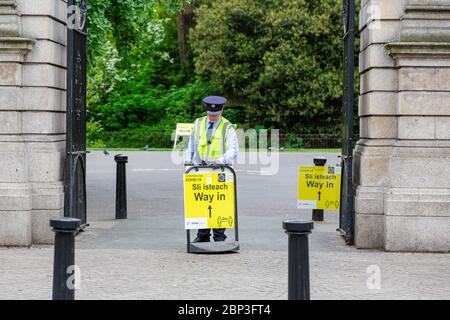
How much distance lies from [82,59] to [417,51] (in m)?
4.83

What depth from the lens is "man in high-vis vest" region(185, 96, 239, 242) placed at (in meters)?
11.6

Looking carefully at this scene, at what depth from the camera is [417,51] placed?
37.8ft

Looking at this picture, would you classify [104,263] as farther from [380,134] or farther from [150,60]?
[150,60]

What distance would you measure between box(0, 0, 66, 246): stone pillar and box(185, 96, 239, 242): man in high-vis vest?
1990mm

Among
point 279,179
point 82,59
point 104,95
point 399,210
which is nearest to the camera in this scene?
point 399,210

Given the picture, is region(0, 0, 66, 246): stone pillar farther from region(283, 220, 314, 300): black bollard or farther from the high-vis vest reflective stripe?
region(283, 220, 314, 300): black bollard

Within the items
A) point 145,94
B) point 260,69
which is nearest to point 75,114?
point 260,69

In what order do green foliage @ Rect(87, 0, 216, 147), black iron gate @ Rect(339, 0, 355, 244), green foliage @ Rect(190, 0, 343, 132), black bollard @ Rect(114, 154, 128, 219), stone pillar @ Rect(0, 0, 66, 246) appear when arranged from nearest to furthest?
1. stone pillar @ Rect(0, 0, 66, 246)
2. black iron gate @ Rect(339, 0, 355, 244)
3. black bollard @ Rect(114, 154, 128, 219)
4. green foliage @ Rect(190, 0, 343, 132)
5. green foliage @ Rect(87, 0, 216, 147)

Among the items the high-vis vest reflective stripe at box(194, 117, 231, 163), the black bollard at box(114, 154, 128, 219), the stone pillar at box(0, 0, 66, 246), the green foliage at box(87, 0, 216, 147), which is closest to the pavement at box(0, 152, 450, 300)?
the black bollard at box(114, 154, 128, 219)

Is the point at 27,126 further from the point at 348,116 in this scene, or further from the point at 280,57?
the point at 280,57

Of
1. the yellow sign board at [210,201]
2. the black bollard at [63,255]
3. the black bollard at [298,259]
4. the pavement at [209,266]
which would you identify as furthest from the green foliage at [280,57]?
the black bollard at [63,255]

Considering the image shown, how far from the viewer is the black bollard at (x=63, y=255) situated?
22.4ft
